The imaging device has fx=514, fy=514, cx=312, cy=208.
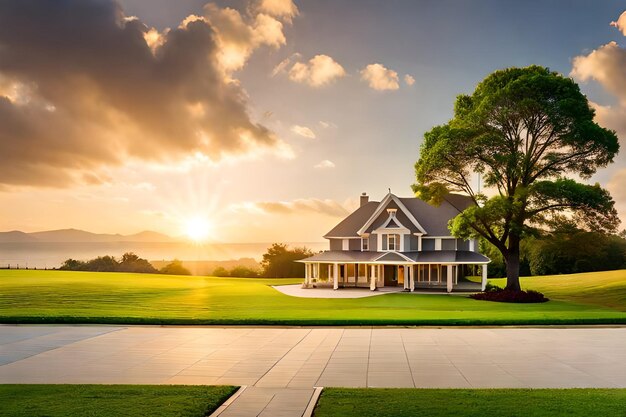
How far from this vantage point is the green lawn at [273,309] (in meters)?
20.7

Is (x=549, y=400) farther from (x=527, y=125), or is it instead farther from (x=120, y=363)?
(x=527, y=125)

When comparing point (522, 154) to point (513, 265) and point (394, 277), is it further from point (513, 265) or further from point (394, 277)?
point (394, 277)

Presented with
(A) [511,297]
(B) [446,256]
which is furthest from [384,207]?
(A) [511,297]

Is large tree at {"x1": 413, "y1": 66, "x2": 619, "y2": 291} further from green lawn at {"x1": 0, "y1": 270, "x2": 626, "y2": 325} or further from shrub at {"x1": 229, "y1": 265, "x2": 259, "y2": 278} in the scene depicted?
shrub at {"x1": 229, "y1": 265, "x2": 259, "y2": 278}

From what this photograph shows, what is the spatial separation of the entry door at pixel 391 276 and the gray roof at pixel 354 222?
15.0ft

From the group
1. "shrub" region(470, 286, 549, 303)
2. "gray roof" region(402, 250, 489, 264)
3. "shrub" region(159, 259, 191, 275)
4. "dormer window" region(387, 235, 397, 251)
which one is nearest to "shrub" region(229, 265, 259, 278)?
"shrub" region(159, 259, 191, 275)

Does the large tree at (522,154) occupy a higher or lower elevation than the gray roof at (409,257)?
higher

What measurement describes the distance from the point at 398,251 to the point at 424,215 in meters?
5.46

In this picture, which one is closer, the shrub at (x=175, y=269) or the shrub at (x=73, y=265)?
the shrub at (x=175, y=269)

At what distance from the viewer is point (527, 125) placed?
3659 centimetres

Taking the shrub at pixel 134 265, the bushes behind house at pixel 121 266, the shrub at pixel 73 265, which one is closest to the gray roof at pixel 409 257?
the bushes behind house at pixel 121 266

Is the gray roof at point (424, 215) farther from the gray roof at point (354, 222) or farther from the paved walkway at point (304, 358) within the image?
the paved walkway at point (304, 358)

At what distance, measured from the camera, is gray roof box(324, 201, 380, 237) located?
5144 centimetres

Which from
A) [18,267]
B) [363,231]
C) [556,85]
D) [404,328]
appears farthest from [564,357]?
[18,267]
